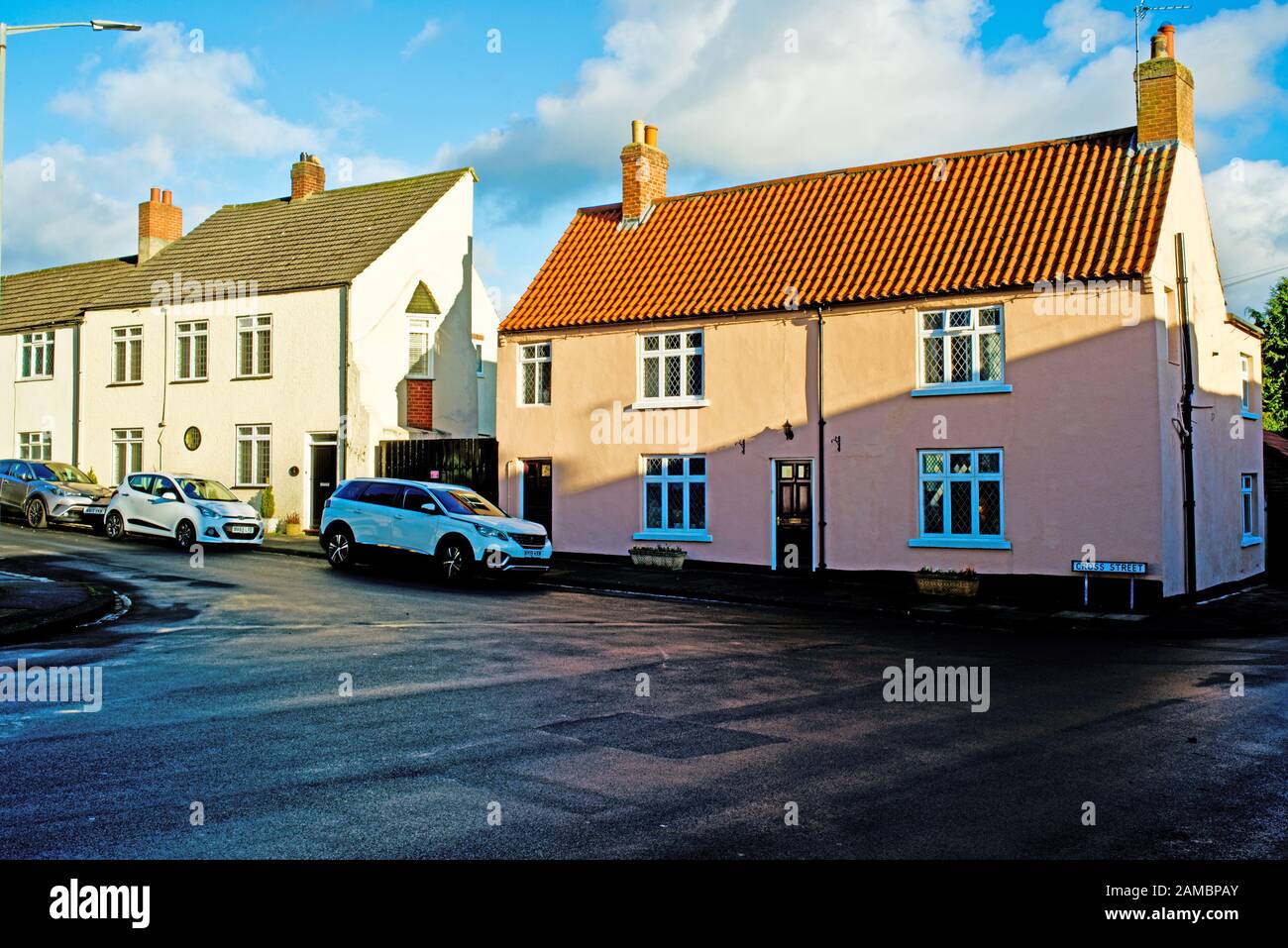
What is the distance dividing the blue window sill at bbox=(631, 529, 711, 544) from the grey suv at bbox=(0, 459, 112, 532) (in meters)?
13.3

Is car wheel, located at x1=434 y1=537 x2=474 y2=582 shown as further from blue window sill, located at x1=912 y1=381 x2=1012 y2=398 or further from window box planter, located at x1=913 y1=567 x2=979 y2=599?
blue window sill, located at x1=912 y1=381 x2=1012 y2=398

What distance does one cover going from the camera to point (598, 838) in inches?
237

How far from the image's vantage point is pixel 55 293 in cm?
3859

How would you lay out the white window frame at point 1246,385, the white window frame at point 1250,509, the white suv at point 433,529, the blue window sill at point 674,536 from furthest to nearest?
the white window frame at point 1246,385
the white window frame at point 1250,509
the blue window sill at point 674,536
the white suv at point 433,529

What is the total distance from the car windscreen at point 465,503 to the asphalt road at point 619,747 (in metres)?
6.24

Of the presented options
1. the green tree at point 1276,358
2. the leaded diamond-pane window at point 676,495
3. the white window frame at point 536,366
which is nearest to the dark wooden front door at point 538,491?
the white window frame at point 536,366

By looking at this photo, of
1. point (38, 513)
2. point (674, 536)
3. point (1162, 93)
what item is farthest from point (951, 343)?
point (38, 513)

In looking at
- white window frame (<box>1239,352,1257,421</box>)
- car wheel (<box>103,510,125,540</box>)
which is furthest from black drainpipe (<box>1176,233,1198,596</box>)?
car wheel (<box>103,510,125,540</box>)

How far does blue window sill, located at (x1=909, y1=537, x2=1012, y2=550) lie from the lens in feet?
69.5

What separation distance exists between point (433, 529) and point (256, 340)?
554 inches

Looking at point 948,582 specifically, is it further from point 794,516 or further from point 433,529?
point 433,529

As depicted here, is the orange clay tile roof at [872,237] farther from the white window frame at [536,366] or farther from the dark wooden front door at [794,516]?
the dark wooden front door at [794,516]

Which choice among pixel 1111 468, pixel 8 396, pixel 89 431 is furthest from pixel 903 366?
pixel 8 396

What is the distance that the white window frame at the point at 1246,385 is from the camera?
87.6ft
